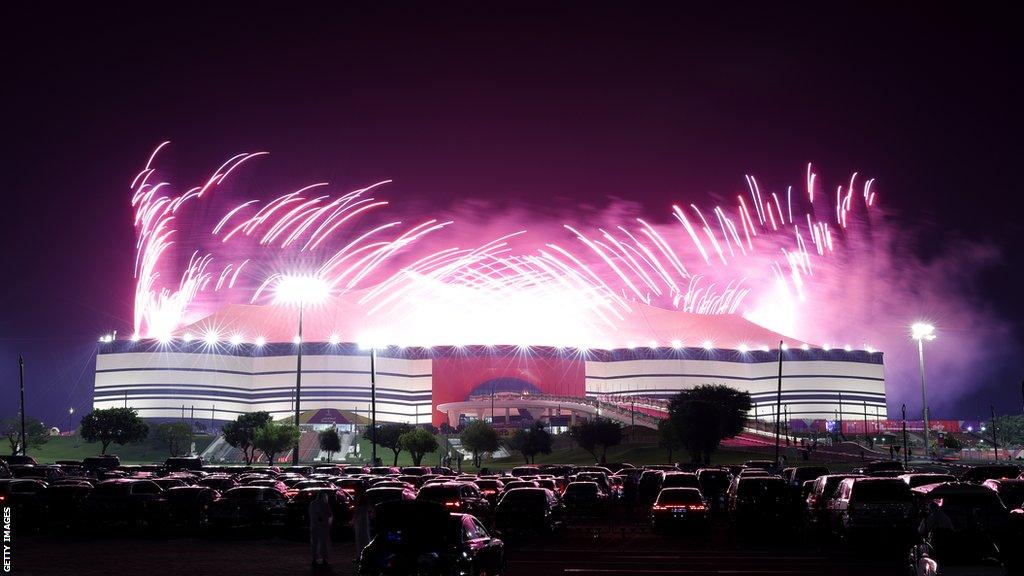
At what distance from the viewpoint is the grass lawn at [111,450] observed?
122m

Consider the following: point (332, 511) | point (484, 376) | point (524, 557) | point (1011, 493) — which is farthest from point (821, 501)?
point (484, 376)

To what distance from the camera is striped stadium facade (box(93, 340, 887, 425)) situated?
186875 millimetres

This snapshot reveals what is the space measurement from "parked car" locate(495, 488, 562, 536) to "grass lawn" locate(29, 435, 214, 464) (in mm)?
94709

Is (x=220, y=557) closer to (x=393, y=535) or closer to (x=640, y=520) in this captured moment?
(x=393, y=535)

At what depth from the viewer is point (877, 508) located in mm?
25438

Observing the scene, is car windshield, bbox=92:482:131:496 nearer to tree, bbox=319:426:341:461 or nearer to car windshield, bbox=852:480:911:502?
car windshield, bbox=852:480:911:502

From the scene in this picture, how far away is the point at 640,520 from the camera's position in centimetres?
4228

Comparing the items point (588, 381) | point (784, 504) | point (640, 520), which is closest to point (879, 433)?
point (588, 381)

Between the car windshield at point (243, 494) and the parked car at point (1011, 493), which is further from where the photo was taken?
the car windshield at point (243, 494)

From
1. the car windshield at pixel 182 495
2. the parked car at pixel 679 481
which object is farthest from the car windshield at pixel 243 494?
the parked car at pixel 679 481

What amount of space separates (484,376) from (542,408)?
77.2ft

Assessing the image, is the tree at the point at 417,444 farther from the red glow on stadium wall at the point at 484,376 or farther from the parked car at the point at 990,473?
the red glow on stadium wall at the point at 484,376

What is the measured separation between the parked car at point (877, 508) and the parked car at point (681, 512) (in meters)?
6.40

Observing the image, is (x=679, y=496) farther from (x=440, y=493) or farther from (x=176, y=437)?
(x=176, y=437)
